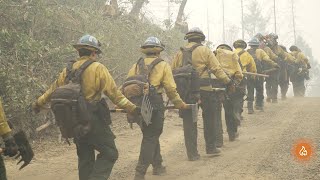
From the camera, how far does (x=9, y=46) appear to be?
9.80 m

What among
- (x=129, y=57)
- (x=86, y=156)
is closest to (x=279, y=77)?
(x=129, y=57)

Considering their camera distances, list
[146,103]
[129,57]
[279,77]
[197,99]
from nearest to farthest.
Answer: [146,103] → [197,99] → [129,57] → [279,77]

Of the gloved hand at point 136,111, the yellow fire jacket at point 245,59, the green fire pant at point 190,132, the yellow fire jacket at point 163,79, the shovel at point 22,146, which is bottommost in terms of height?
the green fire pant at point 190,132

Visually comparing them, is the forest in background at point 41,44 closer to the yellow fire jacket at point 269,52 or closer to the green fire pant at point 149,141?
the green fire pant at point 149,141

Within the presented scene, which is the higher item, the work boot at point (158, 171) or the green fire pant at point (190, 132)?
the green fire pant at point (190, 132)

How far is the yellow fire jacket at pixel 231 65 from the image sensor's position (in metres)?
9.08

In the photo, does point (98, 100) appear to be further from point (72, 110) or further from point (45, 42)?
point (45, 42)

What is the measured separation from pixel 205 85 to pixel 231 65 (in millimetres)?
1628

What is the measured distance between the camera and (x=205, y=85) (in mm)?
7797

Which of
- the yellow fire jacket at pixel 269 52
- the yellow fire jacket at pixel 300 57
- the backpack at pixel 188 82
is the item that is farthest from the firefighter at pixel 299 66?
the backpack at pixel 188 82

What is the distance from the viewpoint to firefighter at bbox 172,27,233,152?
7598 mm

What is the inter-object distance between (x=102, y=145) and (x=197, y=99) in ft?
8.67

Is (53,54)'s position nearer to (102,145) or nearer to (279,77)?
(102,145)

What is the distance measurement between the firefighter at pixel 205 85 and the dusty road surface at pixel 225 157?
1.19ft
